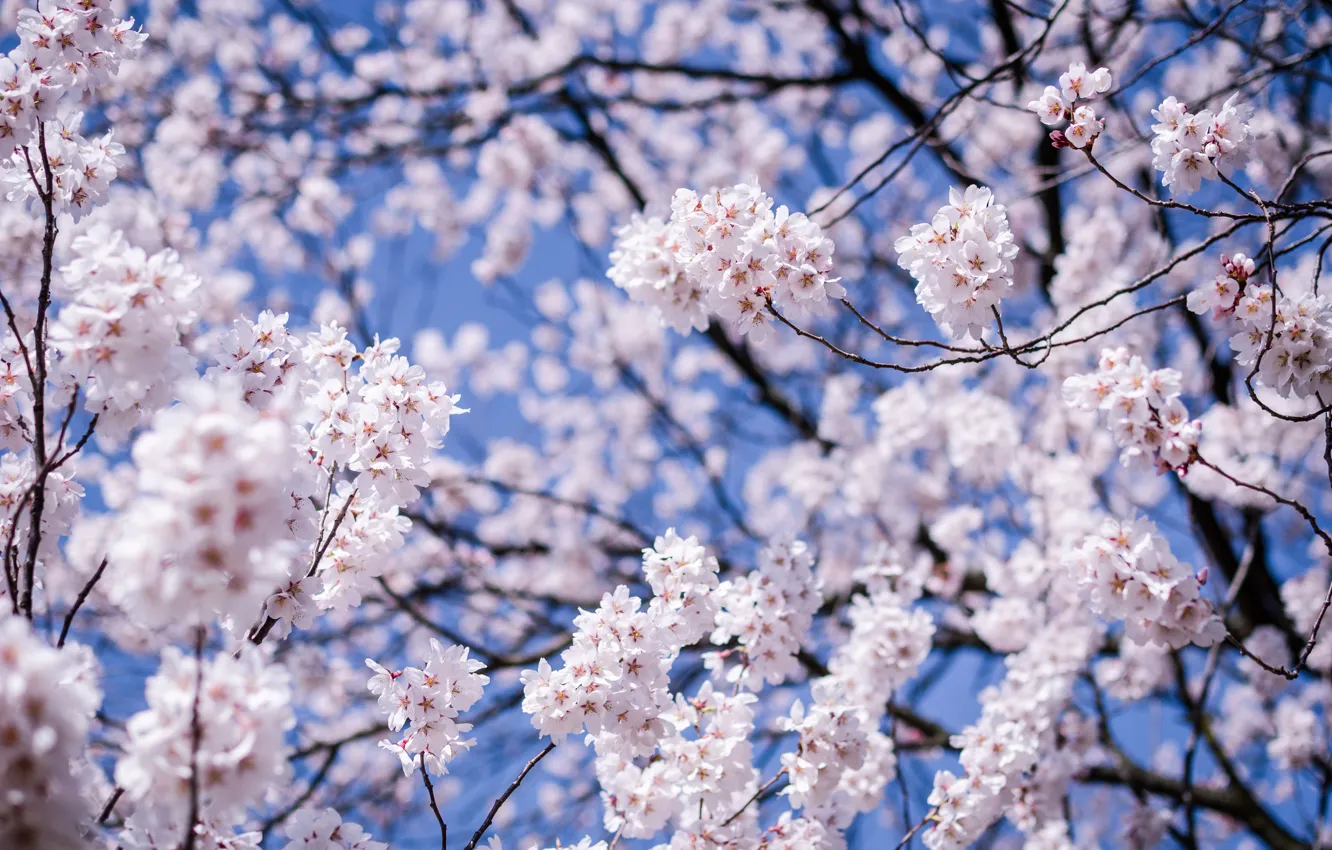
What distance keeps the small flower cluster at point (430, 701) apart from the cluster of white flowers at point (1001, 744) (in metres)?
1.77

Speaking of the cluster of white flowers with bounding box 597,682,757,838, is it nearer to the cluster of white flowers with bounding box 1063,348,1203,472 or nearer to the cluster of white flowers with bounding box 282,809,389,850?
the cluster of white flowers with bounding box 282,809,389,850

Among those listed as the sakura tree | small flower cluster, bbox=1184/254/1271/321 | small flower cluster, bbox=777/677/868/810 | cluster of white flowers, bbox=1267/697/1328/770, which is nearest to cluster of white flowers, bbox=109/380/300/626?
the sakura tree

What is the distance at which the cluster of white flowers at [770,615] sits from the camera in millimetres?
3070

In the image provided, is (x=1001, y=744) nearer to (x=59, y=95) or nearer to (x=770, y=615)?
(x=770, y=615)

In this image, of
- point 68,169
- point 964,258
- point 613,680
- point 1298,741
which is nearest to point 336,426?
point 613,680

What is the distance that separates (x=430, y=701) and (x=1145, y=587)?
7.50 ft

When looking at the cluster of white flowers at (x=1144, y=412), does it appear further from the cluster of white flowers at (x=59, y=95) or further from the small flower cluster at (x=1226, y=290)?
the cluster of white flowers at (x=59, y=95)

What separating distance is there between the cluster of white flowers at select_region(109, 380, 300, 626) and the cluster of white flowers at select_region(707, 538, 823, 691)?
1.89 metres

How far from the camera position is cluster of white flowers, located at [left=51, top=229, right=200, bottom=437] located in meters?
1.85

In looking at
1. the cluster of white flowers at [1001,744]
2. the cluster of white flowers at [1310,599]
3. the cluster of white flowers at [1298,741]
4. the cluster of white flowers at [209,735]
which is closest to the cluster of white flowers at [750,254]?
the cluster of white flowers at [209,735]

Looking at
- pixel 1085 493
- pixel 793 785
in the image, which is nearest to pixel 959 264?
pixel 793 785

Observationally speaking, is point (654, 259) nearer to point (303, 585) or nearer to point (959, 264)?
point (959, 264)

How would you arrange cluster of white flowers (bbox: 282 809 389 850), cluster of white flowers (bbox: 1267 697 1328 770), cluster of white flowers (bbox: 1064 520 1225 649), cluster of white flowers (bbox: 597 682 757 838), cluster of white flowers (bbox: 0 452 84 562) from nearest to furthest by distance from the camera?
cluster of white flowers (bbox: 282 809 389 850), cluster of white flowers (bbox: 0 452 84 562), cluster of white flowers (bbox: 1064 520 1225 649), cluster of white flowers (bbox: 597 682 757 838), cluster of white flowers (bbox: 1267 697 1328 770)

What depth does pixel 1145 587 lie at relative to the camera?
2576 millimetres
